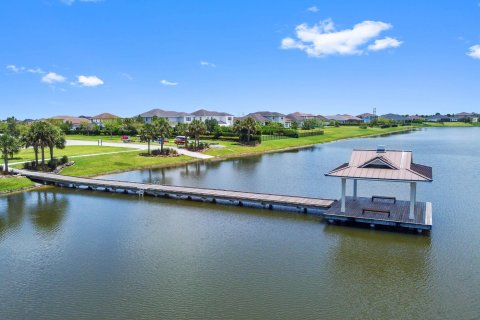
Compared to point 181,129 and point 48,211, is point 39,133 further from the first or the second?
point 181,129

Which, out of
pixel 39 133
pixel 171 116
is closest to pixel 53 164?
pixel 39 133

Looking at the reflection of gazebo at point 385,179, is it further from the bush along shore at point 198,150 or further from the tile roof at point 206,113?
the tile roof at point 206,113

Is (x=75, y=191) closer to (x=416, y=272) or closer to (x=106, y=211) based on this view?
(x=106, y=211)

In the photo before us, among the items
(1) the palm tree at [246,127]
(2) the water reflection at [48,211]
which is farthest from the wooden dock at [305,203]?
(1) the palm tree at [246,127]

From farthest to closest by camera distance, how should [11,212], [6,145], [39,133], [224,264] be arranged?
[39,133]
[6,145]
[11,212]
[224,264]

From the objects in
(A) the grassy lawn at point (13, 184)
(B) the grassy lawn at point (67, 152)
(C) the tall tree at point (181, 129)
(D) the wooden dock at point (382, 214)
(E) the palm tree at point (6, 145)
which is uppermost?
(C) the tall tree at point (181, 129)

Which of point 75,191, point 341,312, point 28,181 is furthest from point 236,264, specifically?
point 28,181
